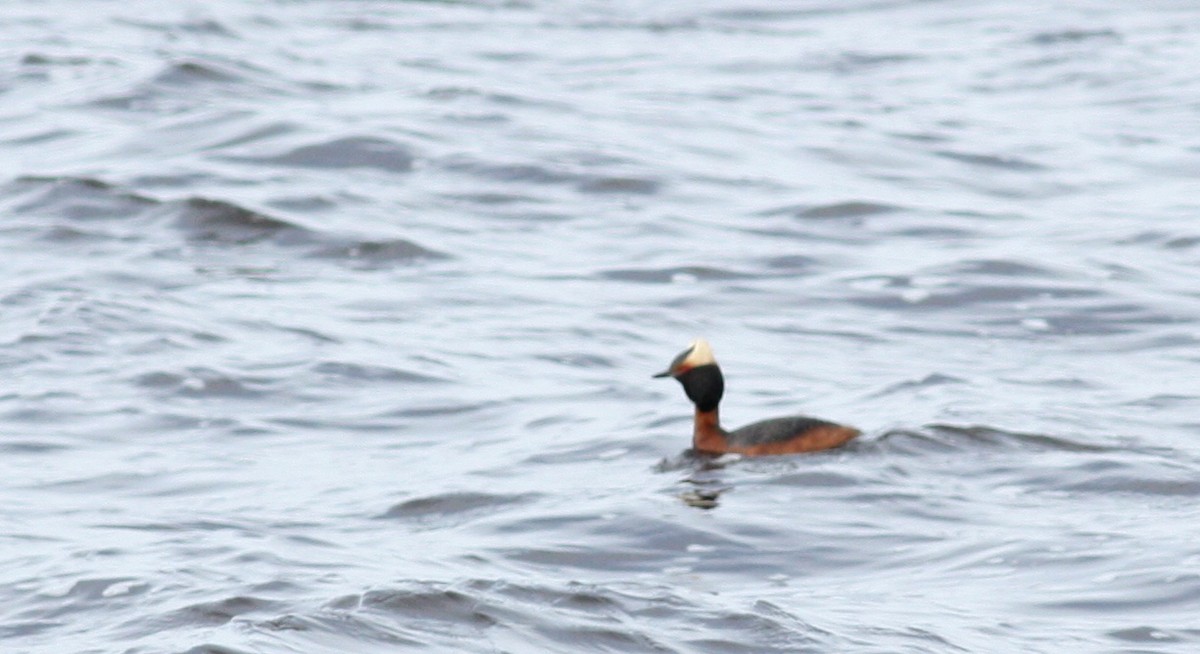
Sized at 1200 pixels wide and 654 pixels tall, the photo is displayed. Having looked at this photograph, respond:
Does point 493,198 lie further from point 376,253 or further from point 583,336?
point 583,336

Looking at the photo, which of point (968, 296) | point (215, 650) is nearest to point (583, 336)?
point (968, 296)

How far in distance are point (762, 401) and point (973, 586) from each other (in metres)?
4.63

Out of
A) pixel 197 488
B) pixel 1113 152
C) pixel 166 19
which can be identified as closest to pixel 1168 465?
pixel 197 488

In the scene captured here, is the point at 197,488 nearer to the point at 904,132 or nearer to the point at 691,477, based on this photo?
the point at 691,477

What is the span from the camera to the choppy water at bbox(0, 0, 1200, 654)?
9.61 metres

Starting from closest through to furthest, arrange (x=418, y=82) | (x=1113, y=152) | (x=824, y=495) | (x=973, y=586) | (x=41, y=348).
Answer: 1. (x=973, y=586)
2. (x=824, y=495)
3. (x=41, y=348)
4. (x=1113, y=152)
5. (x=418, y=82)

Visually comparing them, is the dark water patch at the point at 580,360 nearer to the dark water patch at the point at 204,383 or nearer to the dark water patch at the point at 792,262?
the dark water patch at the point at 204,383

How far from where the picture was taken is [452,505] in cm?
1154

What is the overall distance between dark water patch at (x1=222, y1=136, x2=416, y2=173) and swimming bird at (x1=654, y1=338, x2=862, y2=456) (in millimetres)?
9839

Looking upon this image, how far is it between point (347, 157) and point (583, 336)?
687 cm

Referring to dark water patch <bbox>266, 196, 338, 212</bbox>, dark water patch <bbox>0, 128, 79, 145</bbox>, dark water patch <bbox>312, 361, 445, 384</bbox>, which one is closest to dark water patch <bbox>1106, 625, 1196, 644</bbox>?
dark water patch <bbox>312, 361, 445, 384</bbox>

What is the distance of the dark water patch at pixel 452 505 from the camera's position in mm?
11328

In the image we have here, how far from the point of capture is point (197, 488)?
12.0 m

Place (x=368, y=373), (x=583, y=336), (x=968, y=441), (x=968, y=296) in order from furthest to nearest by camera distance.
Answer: (x=968, y=296)
(x=583, y=336)
(x=368, y=373)
(x=968, y=441)
